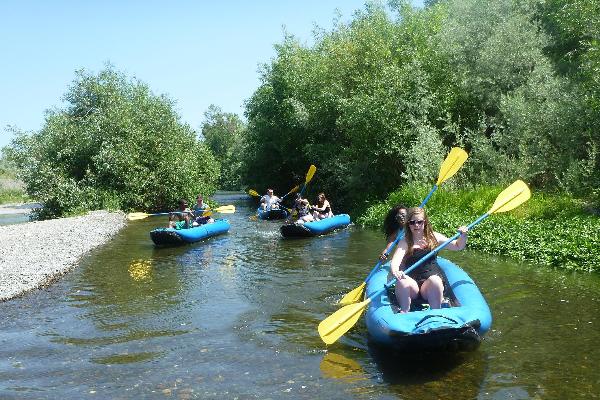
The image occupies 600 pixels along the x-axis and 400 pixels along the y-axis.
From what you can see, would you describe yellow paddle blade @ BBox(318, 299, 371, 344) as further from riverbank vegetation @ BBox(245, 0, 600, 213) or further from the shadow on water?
riverbank vegetation @ BBox(245, 0, 600, 213)

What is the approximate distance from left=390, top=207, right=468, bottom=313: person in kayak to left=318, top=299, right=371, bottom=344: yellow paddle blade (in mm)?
444

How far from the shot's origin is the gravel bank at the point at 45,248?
9.37m

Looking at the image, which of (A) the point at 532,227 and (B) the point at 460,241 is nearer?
(B) the point at 460,241

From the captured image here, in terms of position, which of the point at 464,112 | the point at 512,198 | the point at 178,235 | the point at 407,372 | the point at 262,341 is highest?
the point at 464,112

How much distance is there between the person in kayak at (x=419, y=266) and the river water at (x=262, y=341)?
24.1 inches

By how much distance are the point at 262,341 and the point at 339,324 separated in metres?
1.03

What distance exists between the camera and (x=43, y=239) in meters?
14.7

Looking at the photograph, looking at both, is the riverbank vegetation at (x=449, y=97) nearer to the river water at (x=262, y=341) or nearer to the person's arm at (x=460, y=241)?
the river water at (x=262, y=341)

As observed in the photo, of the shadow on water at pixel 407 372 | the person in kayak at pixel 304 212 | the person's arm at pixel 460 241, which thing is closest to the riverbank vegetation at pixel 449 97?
the person in kayak at pixel 304 212

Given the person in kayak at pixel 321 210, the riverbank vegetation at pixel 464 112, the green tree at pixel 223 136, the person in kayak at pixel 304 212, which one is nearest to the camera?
the riverbank vegetation at pixel 464 112

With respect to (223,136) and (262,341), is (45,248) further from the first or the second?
(223,136)

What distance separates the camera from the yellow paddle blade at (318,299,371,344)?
18.8 feet

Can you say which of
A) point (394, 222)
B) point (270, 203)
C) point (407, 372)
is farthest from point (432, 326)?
point (270, 203)

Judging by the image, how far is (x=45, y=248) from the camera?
13086mm
